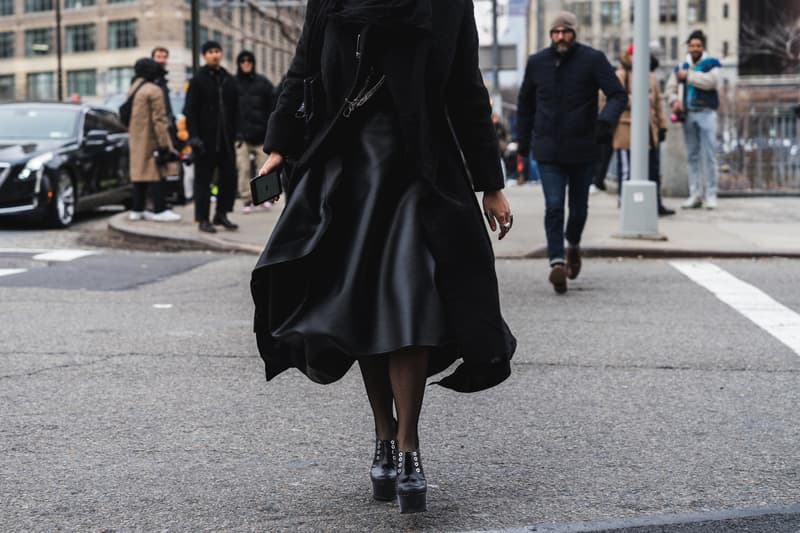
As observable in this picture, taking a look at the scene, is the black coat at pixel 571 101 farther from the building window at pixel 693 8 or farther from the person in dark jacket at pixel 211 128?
the building window at pixel 693 8

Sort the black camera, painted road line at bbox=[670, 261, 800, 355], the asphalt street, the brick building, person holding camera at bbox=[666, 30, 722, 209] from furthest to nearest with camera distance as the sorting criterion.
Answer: the brick building < person holding camera at bbox=[666, 30, 722, 209] < the black camera < painted road line at bbox=[670, 261, 800, 355] < the asphalt street

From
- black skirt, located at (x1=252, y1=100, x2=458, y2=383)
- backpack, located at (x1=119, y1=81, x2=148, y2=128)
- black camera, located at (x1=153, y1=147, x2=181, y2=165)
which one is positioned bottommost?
black skirt, located at (x1=252, y1=100, x2=458, y2=383)

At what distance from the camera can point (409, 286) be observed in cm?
347

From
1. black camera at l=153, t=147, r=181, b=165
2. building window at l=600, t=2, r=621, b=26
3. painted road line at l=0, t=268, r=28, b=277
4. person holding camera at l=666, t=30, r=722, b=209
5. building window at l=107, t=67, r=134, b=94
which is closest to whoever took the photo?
painted road line at l=0, t=268, r=28, b=277

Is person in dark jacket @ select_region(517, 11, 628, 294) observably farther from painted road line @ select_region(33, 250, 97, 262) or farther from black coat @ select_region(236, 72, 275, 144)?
black coat @ select_region(236, 72, 275, 144)

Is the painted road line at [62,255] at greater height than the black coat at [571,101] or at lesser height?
lesser

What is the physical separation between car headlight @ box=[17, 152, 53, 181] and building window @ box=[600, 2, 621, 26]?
332ft

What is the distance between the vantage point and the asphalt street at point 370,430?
372cm

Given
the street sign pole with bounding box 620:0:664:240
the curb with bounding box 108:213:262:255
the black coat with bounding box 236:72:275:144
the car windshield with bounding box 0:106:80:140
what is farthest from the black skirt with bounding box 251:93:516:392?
the car windshield with bounding box 0:106:80:140

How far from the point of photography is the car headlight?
13.8m

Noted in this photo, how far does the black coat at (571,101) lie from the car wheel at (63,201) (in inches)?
279

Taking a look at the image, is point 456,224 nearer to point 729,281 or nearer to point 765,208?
point 729,281

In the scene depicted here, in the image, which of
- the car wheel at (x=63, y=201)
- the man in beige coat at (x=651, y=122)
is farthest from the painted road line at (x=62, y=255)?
the man in beige coat at (x=651, y=122)

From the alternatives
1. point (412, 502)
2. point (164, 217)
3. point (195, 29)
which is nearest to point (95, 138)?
point (164, 217)
